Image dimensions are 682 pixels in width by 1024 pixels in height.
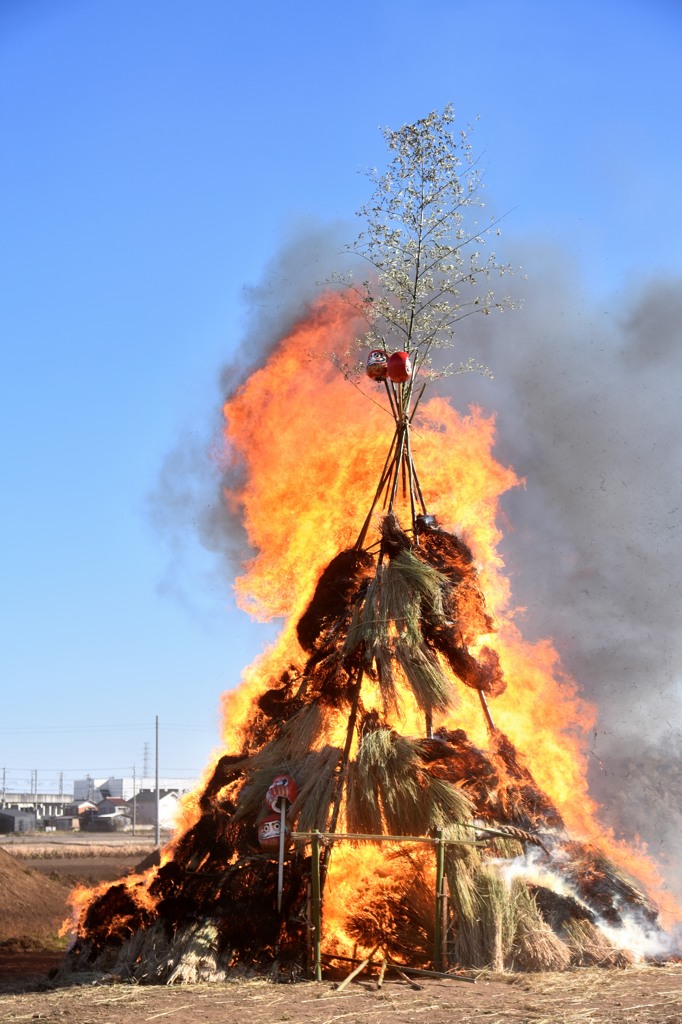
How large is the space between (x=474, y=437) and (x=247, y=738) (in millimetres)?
6056

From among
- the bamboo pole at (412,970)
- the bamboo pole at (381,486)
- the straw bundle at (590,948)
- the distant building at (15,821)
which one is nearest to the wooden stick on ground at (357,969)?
the bamboo pole at (412,970)

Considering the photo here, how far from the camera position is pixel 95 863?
138ft

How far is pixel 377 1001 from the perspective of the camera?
11484 mm

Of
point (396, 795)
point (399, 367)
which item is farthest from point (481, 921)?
point (399, 367)

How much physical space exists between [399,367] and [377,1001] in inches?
343

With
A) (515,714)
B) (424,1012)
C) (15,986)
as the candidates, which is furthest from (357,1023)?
(515,714)

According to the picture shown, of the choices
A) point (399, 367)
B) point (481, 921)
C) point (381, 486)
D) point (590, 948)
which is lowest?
point (590, 948)

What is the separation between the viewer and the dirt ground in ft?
35.1

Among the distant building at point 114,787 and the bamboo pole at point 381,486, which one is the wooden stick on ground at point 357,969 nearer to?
the bamboo pole at point 381,486

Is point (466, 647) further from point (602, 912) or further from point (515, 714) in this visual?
point (602, 912)

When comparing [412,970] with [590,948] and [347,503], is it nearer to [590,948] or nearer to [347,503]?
[590,948]

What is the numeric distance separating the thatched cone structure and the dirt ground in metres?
0.53

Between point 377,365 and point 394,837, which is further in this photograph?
point 377,365

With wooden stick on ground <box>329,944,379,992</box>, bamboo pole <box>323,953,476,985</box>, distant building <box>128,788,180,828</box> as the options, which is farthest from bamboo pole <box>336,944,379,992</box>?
distant building <box>128,788,180,828</box>
